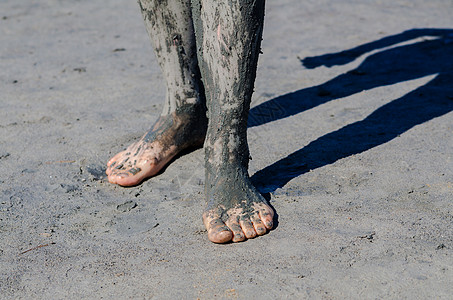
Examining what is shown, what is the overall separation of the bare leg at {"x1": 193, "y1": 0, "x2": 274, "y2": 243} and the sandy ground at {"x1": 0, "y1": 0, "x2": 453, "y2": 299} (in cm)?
8

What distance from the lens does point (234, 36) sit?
1.75 m

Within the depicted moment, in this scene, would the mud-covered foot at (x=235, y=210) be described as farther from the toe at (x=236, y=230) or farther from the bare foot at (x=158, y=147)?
the bare foot at (x=158, y=147)

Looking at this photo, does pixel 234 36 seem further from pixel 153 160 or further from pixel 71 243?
pixel 71 243

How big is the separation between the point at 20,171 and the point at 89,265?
81 cm

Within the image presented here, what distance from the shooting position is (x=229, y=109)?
1.82 metres

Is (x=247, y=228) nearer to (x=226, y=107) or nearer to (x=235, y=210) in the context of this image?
(x=235, y=210)

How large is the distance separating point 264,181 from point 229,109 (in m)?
0.41

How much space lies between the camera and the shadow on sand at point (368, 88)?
7.41 ft

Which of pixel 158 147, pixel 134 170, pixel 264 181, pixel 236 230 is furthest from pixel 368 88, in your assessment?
pixel 236 230

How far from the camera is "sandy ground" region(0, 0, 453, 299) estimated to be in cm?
153

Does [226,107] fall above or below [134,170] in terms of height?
above

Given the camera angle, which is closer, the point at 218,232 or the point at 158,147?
the point at 218,232

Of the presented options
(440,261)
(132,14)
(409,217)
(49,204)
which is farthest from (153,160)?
(132,14)

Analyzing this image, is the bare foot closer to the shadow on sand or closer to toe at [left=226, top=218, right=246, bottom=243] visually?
the shadow on sand
